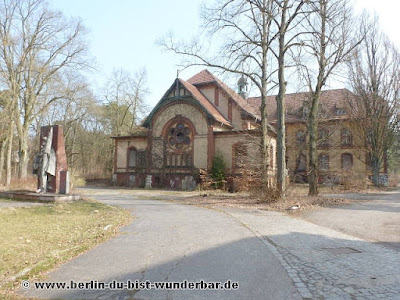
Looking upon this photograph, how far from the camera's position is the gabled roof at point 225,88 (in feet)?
96.5

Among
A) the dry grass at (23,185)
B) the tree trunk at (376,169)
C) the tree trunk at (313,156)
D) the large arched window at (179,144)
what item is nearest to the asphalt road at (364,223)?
the tree trunk at (313,156)

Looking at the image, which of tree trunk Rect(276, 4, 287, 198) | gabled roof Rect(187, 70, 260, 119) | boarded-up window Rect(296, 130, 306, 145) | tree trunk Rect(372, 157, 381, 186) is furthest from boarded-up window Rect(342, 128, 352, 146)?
tree trunk Rect(276, 4, 287, 198)

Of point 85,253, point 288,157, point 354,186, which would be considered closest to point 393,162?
point 288,157

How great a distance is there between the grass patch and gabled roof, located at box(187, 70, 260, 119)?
2020cm

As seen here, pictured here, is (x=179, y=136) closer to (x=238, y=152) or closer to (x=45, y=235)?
(x=238, y=152)

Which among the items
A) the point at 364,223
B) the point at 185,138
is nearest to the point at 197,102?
the point at 185,138

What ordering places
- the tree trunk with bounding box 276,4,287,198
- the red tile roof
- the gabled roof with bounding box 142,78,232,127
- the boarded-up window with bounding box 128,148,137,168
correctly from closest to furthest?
the tree trunk with bounding box 276,4,287,198, the gabled roof with bounding box 142,78,232,127, the red tile roof, the boarded-up window with bounding box 128,148,137,168

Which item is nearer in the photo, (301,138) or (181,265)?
(181,265)

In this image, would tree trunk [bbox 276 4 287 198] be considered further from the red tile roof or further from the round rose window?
the round rose window

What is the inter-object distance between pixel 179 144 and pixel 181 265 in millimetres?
23375

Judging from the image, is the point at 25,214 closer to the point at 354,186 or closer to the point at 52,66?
the point at 52,66

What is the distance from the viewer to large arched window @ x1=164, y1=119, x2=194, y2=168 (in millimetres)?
27547

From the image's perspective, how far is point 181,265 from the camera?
16.5ft

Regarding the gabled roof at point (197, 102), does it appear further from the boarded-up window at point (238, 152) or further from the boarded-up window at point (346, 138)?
the boarded-up window at point (346, 138)
